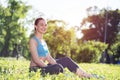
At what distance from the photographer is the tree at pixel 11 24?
5688 centimetres

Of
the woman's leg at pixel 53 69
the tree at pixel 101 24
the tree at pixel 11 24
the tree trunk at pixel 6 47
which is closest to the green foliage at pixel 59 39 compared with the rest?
the tree at pixel 11 24

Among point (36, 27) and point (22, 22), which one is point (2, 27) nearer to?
point (22, 22)

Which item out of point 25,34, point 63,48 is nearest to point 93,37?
point 25,34

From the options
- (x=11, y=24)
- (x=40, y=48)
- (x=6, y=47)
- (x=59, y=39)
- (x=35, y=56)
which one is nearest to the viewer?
(x=35, y=56)

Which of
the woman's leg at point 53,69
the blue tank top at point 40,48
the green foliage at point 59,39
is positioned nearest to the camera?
the woman's leg at point 53,69

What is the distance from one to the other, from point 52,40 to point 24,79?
133 feet

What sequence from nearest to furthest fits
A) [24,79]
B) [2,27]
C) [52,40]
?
1. [24,79]
2. [52,40]
3. [2,27]

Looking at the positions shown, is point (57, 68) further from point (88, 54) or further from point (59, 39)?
point (59, 39)

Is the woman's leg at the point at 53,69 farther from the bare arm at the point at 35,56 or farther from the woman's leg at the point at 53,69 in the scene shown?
the bare arm at the point at 35,56

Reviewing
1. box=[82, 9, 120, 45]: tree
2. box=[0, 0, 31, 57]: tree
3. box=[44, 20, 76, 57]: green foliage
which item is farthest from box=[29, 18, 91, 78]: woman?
box=[82, 9, 120, 45]: tree

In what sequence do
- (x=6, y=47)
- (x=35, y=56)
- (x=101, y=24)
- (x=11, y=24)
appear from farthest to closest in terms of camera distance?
(x=101, y=24) < (x=6, y=47) < (x=11, y=24) < (x=35, y=56)

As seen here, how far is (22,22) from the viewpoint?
59438mm

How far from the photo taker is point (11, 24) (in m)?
56.8

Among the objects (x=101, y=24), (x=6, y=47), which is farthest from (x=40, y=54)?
(x=101, y=24)
